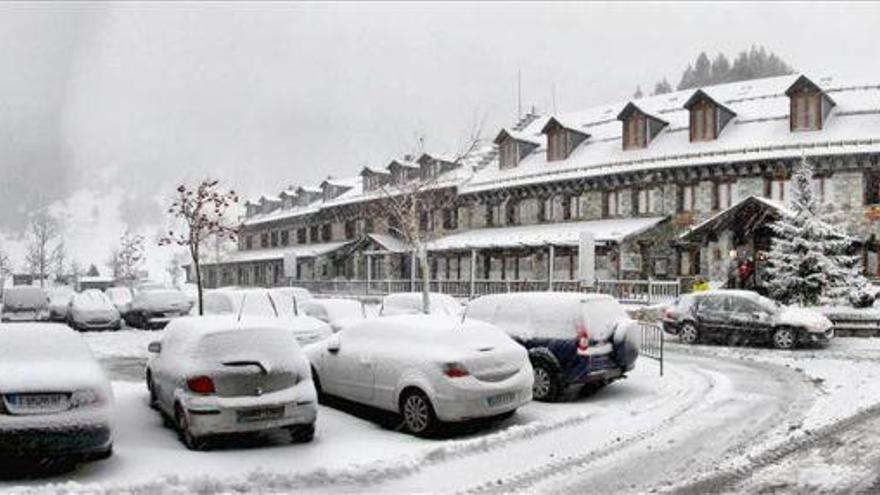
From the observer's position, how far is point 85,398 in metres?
9.08

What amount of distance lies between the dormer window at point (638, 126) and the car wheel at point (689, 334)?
16.8 m

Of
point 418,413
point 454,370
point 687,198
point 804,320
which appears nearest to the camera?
point 454,370

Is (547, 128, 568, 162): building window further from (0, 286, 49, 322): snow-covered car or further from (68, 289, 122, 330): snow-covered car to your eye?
(0, 286, 49, 322): snow-covered car

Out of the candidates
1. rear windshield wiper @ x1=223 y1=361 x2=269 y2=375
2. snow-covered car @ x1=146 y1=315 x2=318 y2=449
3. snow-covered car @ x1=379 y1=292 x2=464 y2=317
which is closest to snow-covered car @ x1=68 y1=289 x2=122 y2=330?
snow-covered car @ x1=379 y1=292 x2=464 y2=317

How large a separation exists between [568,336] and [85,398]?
24.7ft

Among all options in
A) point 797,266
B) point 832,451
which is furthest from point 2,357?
point 797,266

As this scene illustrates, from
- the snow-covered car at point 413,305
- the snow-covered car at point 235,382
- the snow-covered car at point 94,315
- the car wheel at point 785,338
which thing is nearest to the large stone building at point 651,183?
the snow-covered car at point 413,305

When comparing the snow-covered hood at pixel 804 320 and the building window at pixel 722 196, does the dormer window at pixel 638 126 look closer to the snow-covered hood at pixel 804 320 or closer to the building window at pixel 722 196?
the building window at pixel 722 196

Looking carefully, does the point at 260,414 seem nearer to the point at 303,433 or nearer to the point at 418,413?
the point at 303,433

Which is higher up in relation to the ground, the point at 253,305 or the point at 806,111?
the point at 806,111

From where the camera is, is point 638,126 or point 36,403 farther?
point 638,126

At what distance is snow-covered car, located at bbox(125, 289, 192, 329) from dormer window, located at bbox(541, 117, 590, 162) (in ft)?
68.4

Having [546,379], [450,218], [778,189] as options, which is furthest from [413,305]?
[450,218]

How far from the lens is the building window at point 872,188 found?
3216 cm
